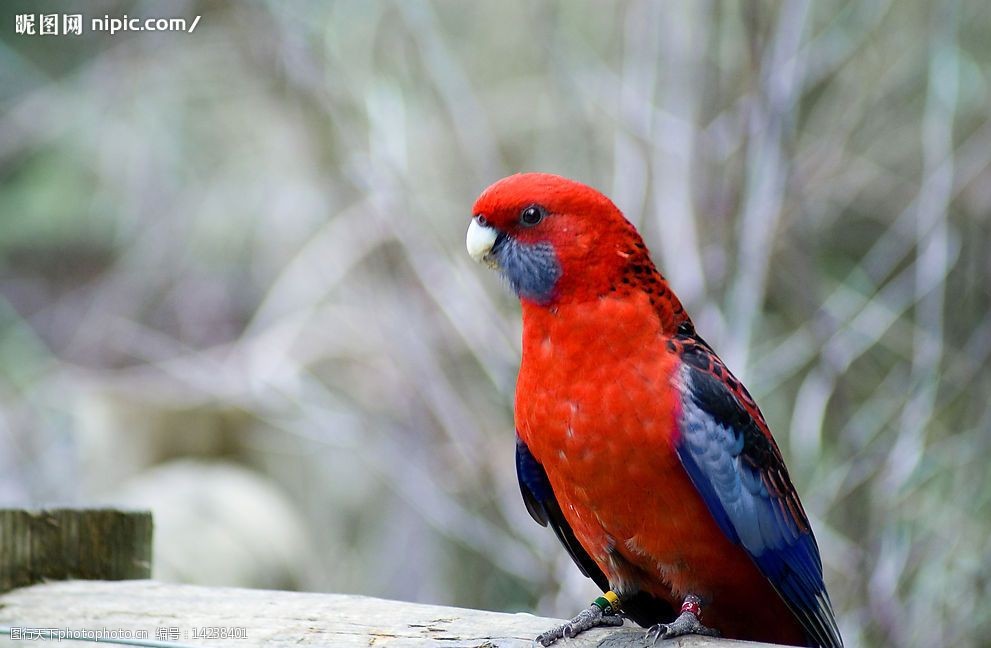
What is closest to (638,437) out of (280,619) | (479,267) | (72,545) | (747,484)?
(747,484)

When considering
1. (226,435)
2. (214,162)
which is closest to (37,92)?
(214,162)

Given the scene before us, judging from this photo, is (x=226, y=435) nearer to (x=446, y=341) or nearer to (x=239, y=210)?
(x=239, y=210)

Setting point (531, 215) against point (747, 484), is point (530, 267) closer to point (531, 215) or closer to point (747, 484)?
point (531, 215)

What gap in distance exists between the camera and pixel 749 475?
1.71m

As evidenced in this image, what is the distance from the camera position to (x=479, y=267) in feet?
12.6

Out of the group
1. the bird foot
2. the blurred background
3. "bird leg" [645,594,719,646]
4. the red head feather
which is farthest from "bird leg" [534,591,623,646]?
the blurred background

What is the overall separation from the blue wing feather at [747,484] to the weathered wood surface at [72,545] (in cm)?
107

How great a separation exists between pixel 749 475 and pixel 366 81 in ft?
7.95

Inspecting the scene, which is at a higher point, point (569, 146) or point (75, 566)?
point (569, 146)

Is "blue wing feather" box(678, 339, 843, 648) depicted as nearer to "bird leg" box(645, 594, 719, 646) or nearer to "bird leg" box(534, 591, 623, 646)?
"bird leg" box(645, 594, 719, 646)

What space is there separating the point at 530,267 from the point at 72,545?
1.01 m

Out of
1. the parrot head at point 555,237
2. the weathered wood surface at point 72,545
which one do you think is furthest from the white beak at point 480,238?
the weathered wood surface at point 72,545

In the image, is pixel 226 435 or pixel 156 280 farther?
pixel 156 280

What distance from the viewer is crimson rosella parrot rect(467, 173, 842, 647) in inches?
63.6
